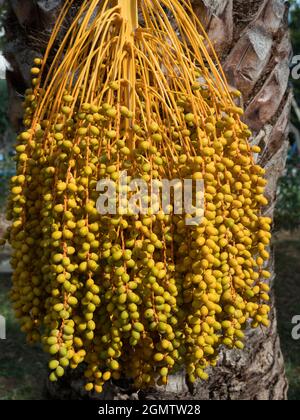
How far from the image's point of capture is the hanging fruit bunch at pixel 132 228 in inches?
49.1

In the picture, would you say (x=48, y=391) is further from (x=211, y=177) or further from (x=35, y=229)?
(x=211, y=177)

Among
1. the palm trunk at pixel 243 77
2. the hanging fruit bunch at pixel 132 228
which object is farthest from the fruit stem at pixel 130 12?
the palm trunk at pixel 243 77

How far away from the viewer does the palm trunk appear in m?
1.80

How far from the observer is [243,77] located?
1856mm

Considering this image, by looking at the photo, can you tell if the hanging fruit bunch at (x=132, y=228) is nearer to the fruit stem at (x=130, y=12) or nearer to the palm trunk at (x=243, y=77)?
the fruit stem at (x=130, y=12)

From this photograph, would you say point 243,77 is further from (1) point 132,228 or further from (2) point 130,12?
(1) point 132,228

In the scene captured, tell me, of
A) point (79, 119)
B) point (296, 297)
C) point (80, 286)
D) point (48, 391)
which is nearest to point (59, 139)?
point (79, 119)

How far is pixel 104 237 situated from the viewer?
1269 millimetres

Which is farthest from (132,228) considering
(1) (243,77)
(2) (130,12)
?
(1) (243,77)

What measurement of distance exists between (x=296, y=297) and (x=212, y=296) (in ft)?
13.8

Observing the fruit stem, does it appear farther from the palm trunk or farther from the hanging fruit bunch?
the palm trunk

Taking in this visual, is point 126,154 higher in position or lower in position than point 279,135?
higher

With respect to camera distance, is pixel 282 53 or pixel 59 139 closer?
pixel 59 139

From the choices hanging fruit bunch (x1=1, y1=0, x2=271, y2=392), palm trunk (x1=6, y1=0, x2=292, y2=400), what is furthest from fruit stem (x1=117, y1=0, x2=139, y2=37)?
palm trunk (x1=6, y1=0, x2=292, y2=400)
